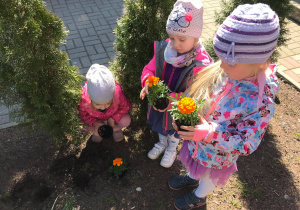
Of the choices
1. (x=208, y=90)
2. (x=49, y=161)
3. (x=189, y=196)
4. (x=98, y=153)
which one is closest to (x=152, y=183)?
(x=189, y=196)

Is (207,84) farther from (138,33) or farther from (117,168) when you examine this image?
(117,168)

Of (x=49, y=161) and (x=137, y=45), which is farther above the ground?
(x=137, y=45)

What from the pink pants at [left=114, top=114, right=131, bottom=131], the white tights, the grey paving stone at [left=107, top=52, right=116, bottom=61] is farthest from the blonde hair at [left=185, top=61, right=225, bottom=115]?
the grey paving stone at [left=107, top=52, right=116, bottom=61]

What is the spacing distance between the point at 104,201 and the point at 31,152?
129 centimetres

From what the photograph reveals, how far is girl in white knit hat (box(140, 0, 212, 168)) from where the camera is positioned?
88.3 inches

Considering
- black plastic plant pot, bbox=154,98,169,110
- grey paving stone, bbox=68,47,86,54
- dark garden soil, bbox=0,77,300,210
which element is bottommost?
grey paving stone, bbox=68,47,86,54

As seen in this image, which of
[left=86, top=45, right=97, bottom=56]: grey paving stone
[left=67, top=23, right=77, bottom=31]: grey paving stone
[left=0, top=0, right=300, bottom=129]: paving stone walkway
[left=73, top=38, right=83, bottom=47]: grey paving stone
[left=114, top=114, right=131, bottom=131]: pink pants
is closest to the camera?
[left=114, top=114, right=131, bottom=131]: pink pants

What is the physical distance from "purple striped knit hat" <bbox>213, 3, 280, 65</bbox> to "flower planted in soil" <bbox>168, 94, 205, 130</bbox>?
15.6 inches

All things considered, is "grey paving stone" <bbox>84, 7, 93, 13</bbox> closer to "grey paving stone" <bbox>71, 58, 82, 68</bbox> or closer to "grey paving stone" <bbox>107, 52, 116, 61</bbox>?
"grey paving stone" <bbox>107, 52, 116, 61</bbox>

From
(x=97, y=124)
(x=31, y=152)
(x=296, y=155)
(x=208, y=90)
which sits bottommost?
(x=31, y=152)

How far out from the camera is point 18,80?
2.48 meters

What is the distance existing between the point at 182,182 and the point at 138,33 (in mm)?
1901

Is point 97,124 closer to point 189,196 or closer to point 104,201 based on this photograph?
point 104,201

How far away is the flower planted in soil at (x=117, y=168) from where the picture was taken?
3.19m
